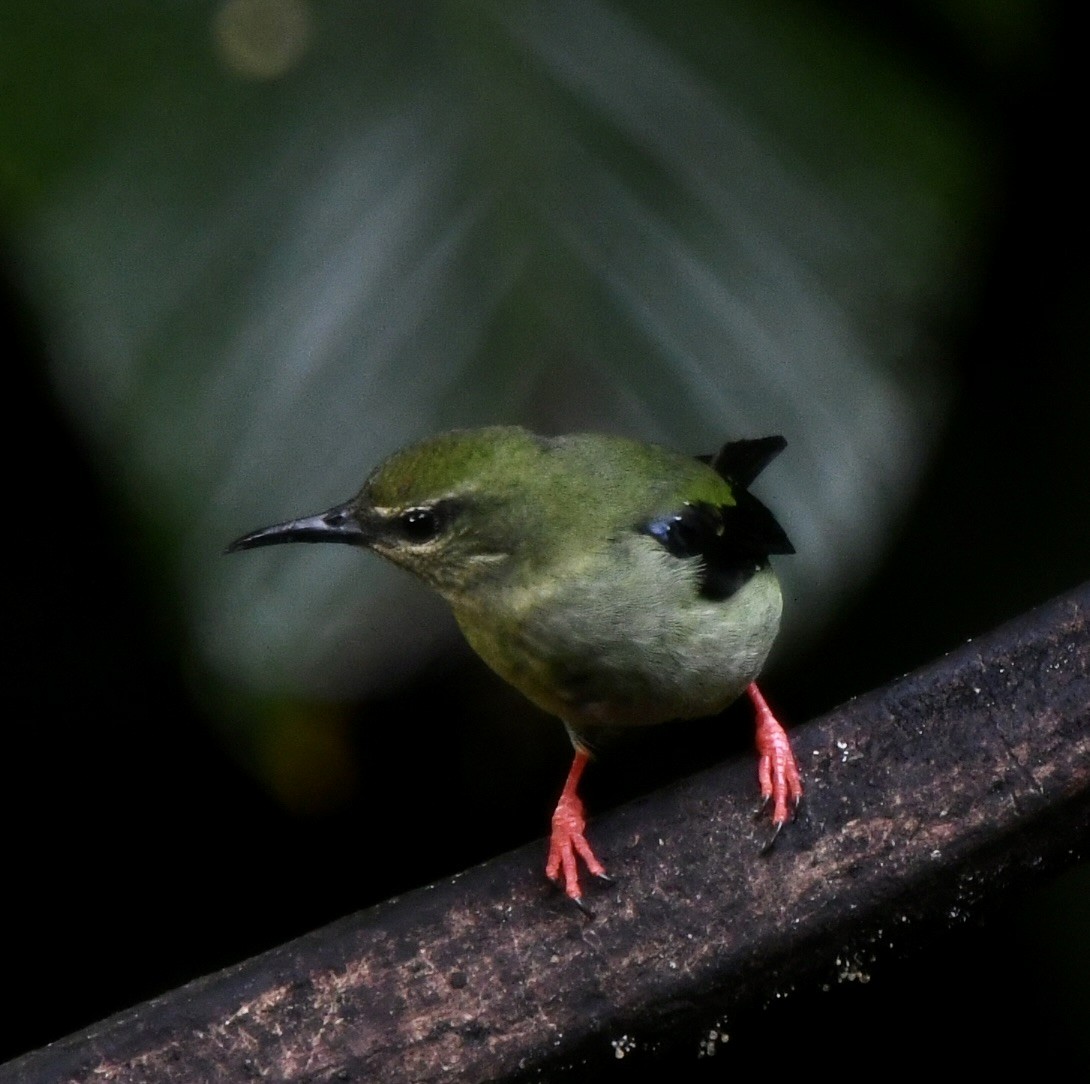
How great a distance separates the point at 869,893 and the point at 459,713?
1.23 m

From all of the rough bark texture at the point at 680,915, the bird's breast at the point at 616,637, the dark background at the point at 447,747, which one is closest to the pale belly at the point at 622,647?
the bird's breast at the point at 616,637

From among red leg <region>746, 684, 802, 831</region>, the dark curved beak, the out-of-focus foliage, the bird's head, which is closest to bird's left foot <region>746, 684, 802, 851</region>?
red leg <region>746, 684, 802, 831</region>

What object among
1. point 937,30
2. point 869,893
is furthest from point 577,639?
point 937,30

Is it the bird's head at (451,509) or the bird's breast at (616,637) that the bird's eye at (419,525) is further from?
the bird's breast at (616,637)

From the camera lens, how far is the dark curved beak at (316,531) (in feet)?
9.78

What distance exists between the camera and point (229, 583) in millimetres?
3016

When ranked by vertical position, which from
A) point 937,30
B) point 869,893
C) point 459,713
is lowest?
point 459,713

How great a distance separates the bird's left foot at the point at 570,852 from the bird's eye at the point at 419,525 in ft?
2.10

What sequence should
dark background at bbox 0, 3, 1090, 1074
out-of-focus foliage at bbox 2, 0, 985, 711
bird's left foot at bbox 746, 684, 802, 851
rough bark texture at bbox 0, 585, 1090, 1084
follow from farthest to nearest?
dark background at bbox 0, 3, 1090, 1074 → bird's left foot at bbox 746, 684, 802, 851 → out-of-focus foliage at bbox 2, 0, 985, 711 → rough bark texture at bbox 0, 585, 1090, 1084

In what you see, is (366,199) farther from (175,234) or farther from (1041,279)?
(1041,279)

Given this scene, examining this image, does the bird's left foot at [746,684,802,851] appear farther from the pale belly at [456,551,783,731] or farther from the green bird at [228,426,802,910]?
the pale belly at [456,551,783,731]

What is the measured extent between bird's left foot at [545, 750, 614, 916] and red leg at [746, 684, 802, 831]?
0.35m

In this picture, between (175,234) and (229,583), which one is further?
(175,234)

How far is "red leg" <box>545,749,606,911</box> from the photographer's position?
3.14 m
